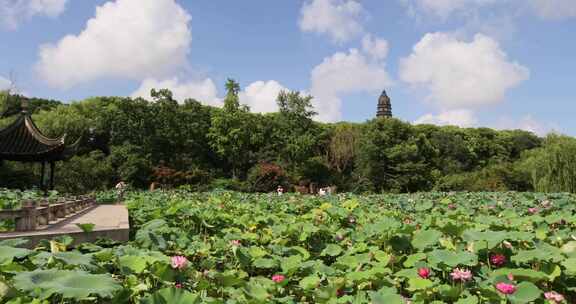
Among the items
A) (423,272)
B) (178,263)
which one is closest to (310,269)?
(423,272)

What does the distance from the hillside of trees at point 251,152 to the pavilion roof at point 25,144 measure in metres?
7.45

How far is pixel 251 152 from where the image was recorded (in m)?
26.7

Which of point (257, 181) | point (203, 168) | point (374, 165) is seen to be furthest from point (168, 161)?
point (374, 165)

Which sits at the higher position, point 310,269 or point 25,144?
point 25,144

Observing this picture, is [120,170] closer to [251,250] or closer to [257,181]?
[257,181]

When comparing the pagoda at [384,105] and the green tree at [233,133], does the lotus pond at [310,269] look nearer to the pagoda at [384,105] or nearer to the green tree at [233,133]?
the green tree at [233,133]

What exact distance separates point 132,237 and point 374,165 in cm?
2506

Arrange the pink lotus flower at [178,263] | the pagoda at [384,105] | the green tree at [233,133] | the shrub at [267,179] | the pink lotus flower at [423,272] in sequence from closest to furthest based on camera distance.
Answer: the pink lotus flower at [178,263]
the pink lotus flower at [423,272]
the shrub at [267,179]
the green tree at [233,133]
the pagoda at [384,105]

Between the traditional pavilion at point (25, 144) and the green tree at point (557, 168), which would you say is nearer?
the traditional pavilion at point (25, 144)

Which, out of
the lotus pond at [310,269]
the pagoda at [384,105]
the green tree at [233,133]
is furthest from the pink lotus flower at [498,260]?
the pagoda at [384,105]

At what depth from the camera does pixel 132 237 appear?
4.20m

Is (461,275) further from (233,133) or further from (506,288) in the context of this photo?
(233,133)

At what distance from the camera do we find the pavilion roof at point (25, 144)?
418 inches

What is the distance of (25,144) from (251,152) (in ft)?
53.6
